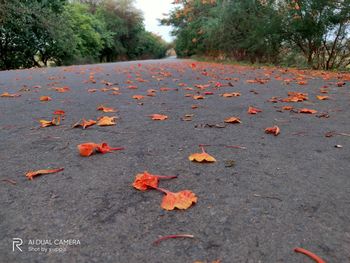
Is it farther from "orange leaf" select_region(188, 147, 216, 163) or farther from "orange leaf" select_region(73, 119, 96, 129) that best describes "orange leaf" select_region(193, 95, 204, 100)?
"orange leaf" select_region(188, 147, 216, 163)

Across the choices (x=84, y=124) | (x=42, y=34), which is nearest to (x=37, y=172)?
(x=84, y=124)

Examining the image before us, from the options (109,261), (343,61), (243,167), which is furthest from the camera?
(343,61)

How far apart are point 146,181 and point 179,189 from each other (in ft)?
0.55

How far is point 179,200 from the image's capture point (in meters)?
1.47

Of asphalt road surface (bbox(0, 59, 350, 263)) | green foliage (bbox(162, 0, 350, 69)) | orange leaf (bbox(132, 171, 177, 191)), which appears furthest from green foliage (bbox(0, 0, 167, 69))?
orange leaf (bbox(132, 171, 177, 191))

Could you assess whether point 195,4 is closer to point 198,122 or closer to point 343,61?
point 343,61

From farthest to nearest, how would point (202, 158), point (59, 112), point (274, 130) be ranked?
1. point (59, 112)
2. point (274, 130)
3. point (202, 158)

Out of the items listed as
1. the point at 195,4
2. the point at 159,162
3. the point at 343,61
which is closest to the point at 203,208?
the point at 159,162

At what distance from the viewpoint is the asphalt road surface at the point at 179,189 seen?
117 centimetres

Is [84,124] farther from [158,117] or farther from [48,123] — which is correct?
[158,117]

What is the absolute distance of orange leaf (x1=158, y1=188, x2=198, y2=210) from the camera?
143 centimetres

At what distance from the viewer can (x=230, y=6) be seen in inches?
499

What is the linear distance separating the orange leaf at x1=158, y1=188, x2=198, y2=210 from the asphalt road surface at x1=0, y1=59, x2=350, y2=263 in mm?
32

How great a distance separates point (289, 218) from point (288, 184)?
0.32 meters
